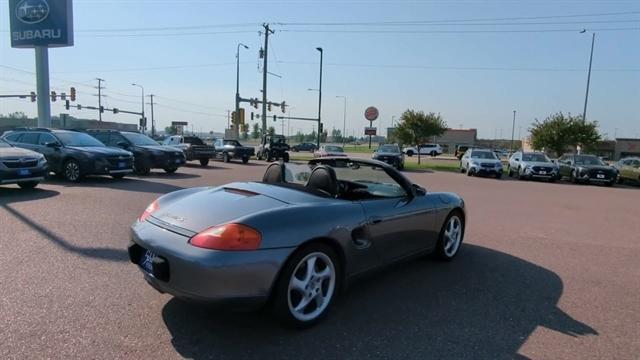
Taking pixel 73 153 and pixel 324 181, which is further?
pixel 73 153

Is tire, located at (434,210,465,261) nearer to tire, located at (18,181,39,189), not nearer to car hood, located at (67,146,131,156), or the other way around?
tire, located at (18,181,39,189)

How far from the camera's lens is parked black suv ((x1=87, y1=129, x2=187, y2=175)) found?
16406 millimetres

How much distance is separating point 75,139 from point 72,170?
Answer: 1.38 m

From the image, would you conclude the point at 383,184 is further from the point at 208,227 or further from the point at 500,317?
the point at 208,227

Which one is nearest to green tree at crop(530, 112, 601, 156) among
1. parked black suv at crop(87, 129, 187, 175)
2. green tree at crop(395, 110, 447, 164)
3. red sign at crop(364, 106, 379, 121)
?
green tree at crop(395, 110, 447, 164)

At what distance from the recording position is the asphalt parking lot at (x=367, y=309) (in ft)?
10.6

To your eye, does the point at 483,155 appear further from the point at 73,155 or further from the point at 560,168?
the point at 73,155

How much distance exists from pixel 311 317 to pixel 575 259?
4397mm

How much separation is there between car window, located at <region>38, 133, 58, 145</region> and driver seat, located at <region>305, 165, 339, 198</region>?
39.9 feet

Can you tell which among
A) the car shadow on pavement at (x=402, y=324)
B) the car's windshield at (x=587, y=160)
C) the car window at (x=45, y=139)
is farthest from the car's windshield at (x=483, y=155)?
the car shadow on pavement at (x=402, y=324)

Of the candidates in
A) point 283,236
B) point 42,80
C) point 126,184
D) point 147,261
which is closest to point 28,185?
point 126,184

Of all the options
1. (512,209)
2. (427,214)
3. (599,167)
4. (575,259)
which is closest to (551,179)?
(599,167)

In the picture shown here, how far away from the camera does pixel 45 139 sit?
535 inches

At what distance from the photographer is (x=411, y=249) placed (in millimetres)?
4809
